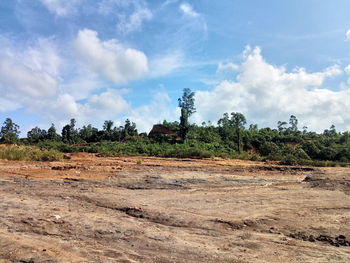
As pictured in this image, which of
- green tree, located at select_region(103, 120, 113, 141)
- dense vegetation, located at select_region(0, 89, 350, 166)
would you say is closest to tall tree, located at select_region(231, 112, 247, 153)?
dense vegetation, located at select_region(0, 89, 350, 166)

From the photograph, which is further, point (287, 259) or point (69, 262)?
point (287, 259)

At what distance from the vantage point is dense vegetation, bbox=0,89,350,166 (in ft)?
91.6

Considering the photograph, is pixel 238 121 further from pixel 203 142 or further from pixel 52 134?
pixel 52 134

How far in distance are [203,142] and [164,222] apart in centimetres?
3706

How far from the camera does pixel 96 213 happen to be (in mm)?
6402

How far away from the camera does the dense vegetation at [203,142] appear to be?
27.9m

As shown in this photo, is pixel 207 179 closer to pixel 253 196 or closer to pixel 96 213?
pixel 253 196

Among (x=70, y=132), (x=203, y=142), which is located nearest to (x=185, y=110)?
(x=203, y=142)

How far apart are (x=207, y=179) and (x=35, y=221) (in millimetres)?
7923

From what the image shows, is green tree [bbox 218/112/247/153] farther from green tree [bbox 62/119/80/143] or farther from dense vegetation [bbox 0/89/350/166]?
green tree [bbox 62/119/80/143]

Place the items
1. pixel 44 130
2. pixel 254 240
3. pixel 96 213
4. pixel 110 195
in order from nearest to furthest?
pixel 254 240 → pixel 96 213 → pixel 110 195 → pixel 44 130

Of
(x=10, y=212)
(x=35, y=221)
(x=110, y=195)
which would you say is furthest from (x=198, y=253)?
(x=110, y=195)

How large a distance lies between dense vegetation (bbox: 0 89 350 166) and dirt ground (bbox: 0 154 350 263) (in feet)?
32.5

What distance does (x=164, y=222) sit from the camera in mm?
6172
